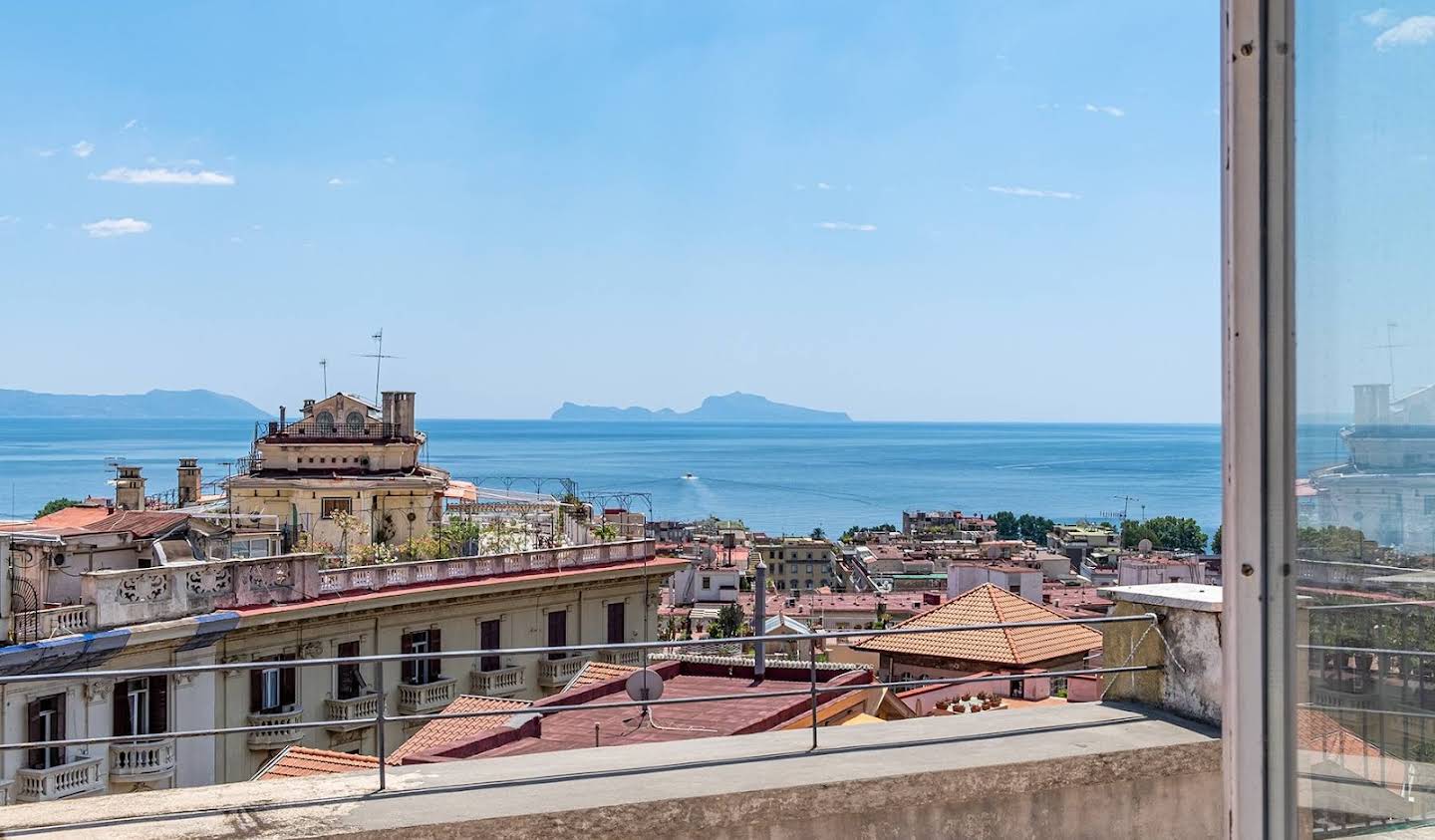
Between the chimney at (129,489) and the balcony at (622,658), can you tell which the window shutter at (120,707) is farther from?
the chimney at (129,489)

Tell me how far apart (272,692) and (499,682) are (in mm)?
5782

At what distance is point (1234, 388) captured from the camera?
149 centimetres

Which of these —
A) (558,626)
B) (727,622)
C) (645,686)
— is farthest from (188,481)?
(645,686)

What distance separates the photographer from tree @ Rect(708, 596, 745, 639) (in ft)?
143

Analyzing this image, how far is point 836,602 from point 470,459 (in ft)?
520

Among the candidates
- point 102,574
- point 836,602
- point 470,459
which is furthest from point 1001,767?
point 470,459

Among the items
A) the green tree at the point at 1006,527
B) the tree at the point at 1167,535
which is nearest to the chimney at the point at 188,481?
the tree at the point at 1167,535

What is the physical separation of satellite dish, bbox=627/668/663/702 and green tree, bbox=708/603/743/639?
38369 mm

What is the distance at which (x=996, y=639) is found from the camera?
15.0 meters

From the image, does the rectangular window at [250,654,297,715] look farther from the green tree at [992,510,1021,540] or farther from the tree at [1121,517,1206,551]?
the green tree at [992,510,1021,540]

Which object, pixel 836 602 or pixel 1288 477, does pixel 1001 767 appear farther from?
pixel 836 602

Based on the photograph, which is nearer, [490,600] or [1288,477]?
[1288,477]

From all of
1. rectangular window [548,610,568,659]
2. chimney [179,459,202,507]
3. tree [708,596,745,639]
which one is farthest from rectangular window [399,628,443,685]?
tree [708,596,745,639]

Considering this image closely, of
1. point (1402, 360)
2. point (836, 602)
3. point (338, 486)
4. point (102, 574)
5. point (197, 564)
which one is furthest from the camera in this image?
point (836, 602)
